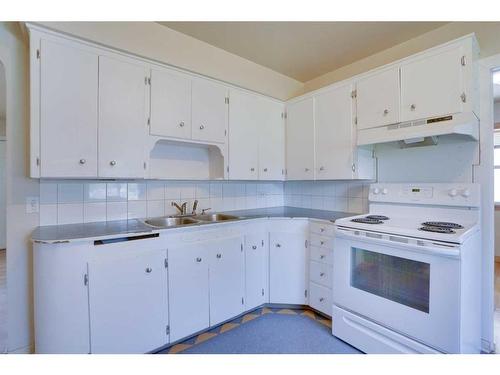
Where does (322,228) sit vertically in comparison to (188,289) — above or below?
above

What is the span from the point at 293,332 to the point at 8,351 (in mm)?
2071

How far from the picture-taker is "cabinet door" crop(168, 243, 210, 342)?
70.8 inches

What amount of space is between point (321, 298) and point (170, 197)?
1.73 m

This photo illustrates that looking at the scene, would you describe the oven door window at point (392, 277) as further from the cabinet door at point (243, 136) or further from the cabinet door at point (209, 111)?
the cabinet door at point (209, 111)

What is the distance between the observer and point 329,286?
7.03 ft

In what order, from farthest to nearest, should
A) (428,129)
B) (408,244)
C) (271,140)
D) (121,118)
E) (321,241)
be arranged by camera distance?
1. (271,140)
2. (321,241)
3. (121,118)
4. (428,129)
5. (408,244)

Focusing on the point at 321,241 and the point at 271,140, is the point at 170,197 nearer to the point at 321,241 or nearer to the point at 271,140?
the point at 271,140

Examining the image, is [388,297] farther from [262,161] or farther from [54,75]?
[54,75]

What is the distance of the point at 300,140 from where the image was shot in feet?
8.86

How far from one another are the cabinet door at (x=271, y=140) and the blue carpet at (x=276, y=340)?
1446 mm

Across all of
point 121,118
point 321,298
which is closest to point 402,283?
point 321,298

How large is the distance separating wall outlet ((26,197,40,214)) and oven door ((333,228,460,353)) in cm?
227

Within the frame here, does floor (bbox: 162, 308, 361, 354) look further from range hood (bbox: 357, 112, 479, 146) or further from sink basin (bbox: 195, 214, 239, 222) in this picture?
range hood (bbox: 357, 112, 479, 146)

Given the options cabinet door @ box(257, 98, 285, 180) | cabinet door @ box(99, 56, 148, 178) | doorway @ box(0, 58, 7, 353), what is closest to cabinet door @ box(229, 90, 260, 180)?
cabinet door @ box(257, 98, 285, 180)
